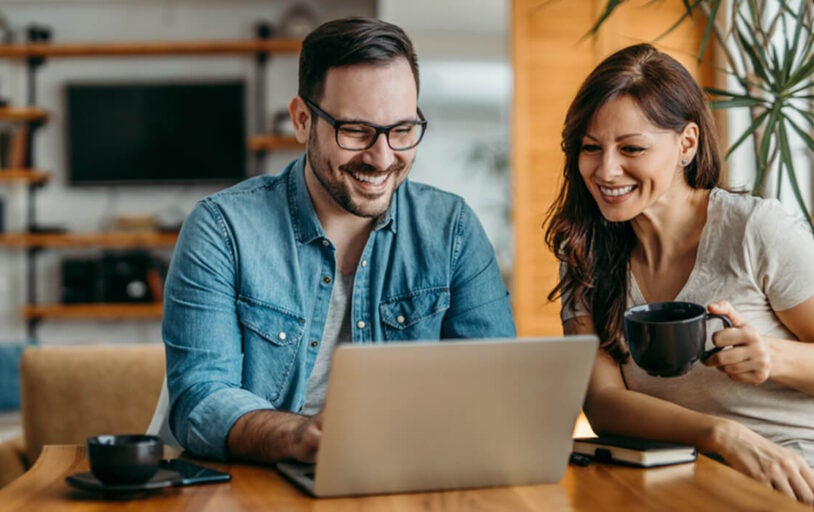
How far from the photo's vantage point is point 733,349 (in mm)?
1389

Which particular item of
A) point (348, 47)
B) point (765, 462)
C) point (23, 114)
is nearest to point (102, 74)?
point (23, 114)

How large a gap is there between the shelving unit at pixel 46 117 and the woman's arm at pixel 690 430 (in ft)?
14.0

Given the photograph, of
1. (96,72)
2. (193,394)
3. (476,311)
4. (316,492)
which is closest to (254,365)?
(193,394)

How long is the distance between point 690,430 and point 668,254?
41 centimetres

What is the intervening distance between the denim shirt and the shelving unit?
4052 millimetres

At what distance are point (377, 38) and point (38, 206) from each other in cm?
487

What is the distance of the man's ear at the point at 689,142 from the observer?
177 centimetres

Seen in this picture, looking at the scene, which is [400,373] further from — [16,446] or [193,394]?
[16,446]

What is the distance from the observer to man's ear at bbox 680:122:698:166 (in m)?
1.77

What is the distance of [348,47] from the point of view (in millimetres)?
1725

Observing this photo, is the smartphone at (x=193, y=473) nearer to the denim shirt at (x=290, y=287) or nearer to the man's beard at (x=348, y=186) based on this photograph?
the denim shirt at (x=290, y=287)

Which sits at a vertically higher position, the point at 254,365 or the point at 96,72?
the point at 96,72

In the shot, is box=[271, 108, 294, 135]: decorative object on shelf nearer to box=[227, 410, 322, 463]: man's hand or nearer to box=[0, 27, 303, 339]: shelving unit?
box=[0, 27, 303, 339]: shelving unit

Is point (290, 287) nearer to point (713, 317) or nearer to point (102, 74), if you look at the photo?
point (713, 317)
